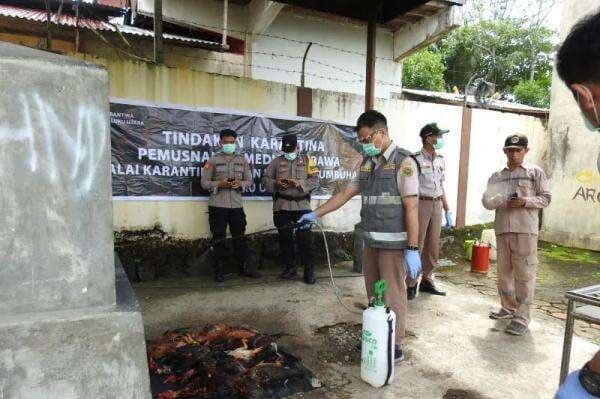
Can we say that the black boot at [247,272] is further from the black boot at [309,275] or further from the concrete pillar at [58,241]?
the concrete pillar at [58,241]

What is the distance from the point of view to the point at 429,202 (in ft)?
15.8

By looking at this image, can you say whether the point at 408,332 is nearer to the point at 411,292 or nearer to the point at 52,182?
the point at 411,292

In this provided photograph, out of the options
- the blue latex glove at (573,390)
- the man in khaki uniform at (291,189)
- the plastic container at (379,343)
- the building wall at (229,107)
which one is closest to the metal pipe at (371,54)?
the building wall at (229,107)

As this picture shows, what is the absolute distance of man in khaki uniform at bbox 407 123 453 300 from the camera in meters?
4.73

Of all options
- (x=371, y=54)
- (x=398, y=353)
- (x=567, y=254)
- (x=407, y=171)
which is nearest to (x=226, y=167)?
(x=371, y=54)

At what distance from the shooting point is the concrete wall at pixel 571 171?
7574 mm

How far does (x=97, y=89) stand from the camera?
1.65m

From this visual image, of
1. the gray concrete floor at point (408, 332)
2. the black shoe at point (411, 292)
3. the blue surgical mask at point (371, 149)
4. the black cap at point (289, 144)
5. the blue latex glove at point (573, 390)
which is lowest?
the gray concrete floor at point (408, 332)

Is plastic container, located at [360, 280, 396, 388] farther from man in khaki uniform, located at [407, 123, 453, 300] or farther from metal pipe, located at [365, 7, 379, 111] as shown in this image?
metal pipe, located at [365, 7, 379, 111]

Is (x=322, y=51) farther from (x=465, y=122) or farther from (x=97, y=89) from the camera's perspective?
(x=97, y=89)

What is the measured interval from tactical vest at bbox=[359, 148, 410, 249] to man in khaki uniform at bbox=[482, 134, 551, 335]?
1.39 metres

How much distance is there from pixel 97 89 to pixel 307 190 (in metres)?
3.59

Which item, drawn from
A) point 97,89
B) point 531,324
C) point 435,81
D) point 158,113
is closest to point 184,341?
point 97,89

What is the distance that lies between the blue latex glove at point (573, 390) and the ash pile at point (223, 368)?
1.74 m
